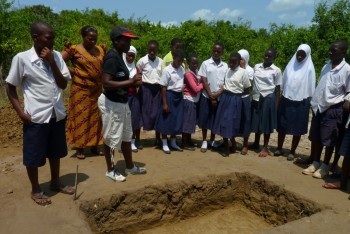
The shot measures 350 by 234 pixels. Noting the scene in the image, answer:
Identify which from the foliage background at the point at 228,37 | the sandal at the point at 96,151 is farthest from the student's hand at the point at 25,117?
the foliage background at the point at 228,37

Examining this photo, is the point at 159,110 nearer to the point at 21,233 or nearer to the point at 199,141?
the point at 199,141

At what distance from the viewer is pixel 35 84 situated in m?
3.23

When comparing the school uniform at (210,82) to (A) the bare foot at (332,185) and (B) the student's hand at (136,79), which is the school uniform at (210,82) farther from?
(A) the bare foot at (332,185)

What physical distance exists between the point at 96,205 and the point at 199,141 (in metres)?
2.94

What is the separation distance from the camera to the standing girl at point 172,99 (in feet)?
16.7

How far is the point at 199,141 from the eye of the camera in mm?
6250

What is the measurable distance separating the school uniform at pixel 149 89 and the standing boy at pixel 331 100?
231 centimetres

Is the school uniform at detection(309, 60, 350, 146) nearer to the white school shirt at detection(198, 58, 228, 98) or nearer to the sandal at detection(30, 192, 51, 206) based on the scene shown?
the white school shirt at detection(198, 58, 228, 98)

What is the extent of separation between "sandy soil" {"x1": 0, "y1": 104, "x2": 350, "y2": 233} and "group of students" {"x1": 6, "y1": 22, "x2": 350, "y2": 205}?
0.54ft

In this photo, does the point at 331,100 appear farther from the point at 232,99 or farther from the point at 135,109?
the point at 135,109

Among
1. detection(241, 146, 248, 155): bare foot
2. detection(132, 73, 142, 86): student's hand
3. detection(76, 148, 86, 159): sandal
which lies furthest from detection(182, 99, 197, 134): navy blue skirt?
detection(132, 73, 142, 86): student's hand

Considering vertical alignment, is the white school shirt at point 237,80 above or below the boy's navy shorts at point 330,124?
above

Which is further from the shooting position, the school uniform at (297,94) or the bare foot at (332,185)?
the school uniform at (297,94)

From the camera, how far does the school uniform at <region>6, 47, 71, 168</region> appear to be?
3.15 m
